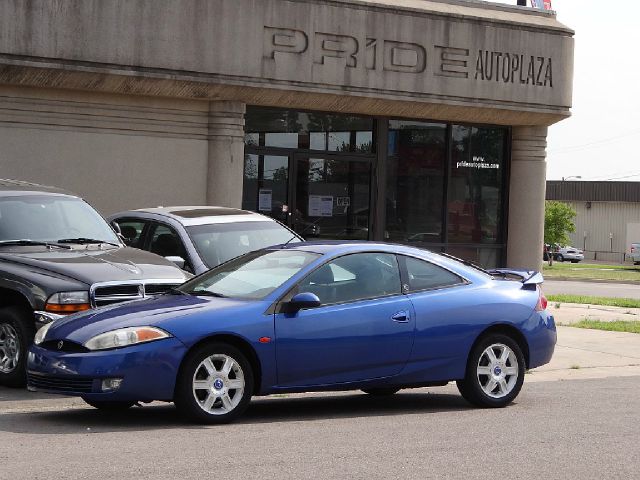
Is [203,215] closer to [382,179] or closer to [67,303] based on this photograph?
[67,303]

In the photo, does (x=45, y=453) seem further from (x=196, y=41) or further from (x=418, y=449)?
(x=196, y=41)

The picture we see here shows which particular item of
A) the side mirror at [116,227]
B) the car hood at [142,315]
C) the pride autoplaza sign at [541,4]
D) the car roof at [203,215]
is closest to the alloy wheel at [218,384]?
the car hood at [142,315]

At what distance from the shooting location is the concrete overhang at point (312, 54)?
59.9ft

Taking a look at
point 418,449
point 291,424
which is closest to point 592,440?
point 418,449

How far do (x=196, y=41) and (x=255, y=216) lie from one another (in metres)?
6.02

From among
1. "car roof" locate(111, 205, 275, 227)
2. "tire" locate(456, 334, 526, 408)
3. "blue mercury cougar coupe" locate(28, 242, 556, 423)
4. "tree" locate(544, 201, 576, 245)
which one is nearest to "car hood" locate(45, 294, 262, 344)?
"blue mercury cougar coupe" locate(28, 242, 556, 423)

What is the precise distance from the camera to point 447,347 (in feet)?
32.8

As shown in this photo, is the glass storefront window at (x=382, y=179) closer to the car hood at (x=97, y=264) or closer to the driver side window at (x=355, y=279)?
the car hood at (x=97, y=264)

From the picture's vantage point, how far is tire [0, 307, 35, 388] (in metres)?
10.7

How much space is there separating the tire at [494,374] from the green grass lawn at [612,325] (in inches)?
320

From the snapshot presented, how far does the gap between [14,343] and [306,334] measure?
118 inches

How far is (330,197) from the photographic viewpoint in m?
21.2

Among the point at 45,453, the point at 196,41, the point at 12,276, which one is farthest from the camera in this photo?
the point at 196,41

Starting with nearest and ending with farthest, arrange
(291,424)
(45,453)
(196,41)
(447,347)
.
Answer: (45,453), (291,424), (447,347), (196,41)
